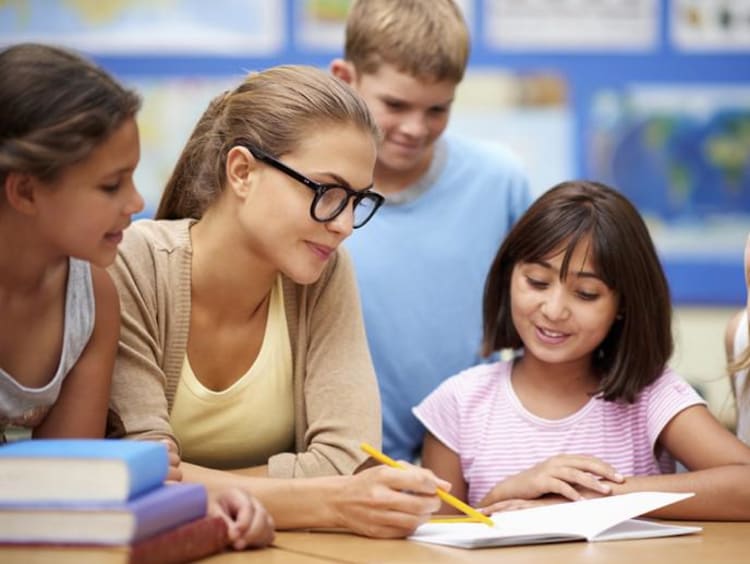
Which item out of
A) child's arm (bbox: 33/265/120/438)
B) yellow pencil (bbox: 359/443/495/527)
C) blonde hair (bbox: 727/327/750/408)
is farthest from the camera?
blonde hair (bbox: 727/327/750/408)

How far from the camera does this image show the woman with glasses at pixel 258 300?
6.17 ft

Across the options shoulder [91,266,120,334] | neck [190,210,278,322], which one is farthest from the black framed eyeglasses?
shoulder [91,266,120,334]

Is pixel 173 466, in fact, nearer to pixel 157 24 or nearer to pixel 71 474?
pixel 71 474

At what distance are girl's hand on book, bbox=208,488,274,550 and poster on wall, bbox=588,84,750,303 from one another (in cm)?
238

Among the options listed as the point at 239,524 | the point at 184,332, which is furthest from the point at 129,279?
the point at 239,524

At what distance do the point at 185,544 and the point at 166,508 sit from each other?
0.24ft

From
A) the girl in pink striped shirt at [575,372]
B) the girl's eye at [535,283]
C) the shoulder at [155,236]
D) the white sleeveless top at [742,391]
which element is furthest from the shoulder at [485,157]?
the shoulder at [155,236]

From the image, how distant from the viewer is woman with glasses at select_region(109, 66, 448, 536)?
74.0 inches

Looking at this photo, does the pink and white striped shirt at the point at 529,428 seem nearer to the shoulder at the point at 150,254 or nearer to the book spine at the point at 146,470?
the shoulder at the point at 150,254

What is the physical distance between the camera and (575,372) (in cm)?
231

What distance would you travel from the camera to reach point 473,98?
147 inches

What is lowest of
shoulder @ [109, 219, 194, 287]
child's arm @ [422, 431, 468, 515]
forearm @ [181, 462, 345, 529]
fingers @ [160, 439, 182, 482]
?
child's arm @ [422, 431, 468, 515]

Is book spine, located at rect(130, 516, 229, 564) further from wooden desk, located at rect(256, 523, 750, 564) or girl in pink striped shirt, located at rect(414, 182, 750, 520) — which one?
girl in pink striped shirt, located at rect(414, 182, 750, 520)

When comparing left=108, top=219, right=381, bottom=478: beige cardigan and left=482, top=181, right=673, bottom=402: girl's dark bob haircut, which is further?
left=482, top=181, right=673, bottom=402: girl's dark bob haircut
